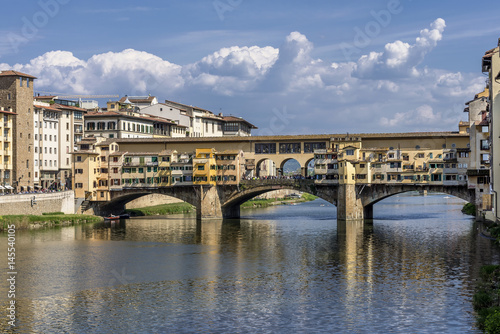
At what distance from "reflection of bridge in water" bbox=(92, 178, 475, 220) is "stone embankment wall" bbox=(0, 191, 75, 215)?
21.8ft

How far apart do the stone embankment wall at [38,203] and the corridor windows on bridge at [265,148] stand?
32.5m

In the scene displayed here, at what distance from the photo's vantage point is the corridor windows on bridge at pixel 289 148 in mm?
121000

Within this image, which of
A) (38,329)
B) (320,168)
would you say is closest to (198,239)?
(320,168)

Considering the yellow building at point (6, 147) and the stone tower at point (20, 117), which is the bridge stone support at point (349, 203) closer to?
the yellow building at point (6, 147)

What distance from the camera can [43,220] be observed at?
10312 cm

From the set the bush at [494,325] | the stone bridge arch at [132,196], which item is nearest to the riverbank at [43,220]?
the stone bridge arch at [132,196]

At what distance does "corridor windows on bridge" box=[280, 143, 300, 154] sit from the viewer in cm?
12100

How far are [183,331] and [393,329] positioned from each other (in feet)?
41.1

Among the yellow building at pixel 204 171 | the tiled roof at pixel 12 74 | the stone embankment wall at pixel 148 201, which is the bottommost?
the stone embankment wall at pixel 148 201

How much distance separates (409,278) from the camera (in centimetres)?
5803

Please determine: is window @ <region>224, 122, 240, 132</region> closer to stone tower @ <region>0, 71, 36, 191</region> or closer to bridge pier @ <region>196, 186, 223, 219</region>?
stone tower @ <region>0, 71, 36, 191</region>

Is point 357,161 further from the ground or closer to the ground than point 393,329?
further from the ground

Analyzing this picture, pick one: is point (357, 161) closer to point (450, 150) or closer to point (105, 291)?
point (450, 150)

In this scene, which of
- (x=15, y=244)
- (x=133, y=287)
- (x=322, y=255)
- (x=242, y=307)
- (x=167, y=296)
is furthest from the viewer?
(x=15, y=244)
